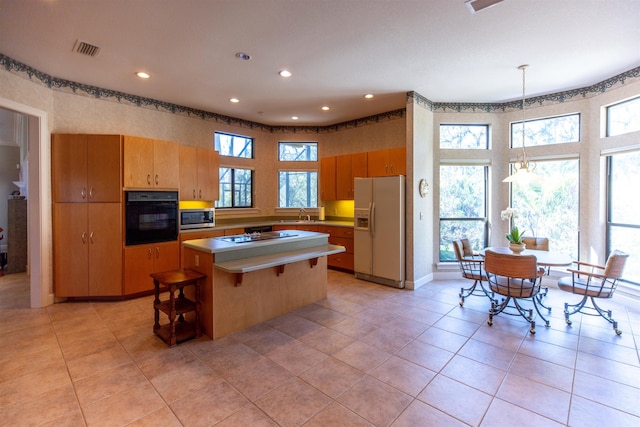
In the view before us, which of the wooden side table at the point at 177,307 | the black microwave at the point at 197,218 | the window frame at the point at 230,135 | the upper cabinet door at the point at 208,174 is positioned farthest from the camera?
the window frame at the point at 230,135

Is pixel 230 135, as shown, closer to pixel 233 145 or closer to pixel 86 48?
pixel 233 145

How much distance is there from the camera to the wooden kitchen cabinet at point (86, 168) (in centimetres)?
395

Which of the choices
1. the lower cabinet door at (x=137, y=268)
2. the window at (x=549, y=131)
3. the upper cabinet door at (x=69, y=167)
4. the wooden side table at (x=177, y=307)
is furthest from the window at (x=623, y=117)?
the upper cabinet door at (x=69, y=167)

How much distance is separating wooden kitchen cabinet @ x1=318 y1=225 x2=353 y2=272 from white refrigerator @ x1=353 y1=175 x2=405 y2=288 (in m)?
0.30

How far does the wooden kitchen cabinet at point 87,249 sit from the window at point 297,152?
354 centimetres

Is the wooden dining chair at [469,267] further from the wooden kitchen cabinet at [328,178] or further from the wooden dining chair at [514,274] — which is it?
the wooden kitchen cabinet at [328,178]

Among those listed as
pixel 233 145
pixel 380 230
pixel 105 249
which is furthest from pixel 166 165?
pixel 380 230

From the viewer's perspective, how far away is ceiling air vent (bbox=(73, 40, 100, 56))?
307 cm

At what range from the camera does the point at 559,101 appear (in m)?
4.67

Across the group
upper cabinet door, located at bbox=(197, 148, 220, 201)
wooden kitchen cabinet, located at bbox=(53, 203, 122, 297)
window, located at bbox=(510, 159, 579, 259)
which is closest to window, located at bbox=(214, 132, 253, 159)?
upper cabinet door, located at bbox=(197, 148, 220, 201)

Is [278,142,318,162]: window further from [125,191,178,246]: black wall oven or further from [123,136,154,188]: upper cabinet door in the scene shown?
[123,136,154,188]: upper cabinet door

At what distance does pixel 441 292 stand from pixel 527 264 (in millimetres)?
1600

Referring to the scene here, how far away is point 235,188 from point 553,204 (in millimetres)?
5812

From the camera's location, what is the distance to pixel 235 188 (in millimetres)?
6172
